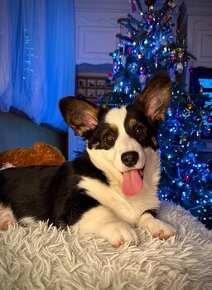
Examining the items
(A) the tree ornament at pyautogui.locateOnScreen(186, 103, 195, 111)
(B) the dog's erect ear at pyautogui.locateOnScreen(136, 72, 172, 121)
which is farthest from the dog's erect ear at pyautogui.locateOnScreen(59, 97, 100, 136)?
(A) the tree ornament at pyautogui.locateOnScreen(186, 103, 195, 111)

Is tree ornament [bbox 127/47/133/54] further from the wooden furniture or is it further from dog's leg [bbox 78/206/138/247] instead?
the wooden furniture

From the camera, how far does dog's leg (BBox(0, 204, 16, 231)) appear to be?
3.80ft

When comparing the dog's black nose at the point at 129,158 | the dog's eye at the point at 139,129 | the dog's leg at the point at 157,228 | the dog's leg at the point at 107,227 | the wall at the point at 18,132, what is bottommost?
the wall at the point at 18,132

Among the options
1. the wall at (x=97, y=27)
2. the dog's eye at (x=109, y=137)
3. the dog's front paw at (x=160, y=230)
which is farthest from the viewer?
the wall at (x=97, y=27)

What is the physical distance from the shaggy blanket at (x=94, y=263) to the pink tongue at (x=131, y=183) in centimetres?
24

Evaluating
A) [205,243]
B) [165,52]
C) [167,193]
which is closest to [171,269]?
[205,243]

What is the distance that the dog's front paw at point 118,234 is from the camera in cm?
93

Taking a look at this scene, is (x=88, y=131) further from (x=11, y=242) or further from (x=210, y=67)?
(x=210, y=67)

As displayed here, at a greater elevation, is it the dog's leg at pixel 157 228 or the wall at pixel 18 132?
the dog's leg at pixel 157 228

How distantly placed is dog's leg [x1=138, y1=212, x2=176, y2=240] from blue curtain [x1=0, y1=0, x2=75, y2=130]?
1408mm

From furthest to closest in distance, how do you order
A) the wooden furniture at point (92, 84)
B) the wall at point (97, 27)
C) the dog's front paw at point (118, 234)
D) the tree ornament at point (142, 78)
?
the wooden furniture at point (92, 84) → the wall at point (97, 27) → the tree ornament at point (142, 78) → the dog's front paw at point (118, 234)

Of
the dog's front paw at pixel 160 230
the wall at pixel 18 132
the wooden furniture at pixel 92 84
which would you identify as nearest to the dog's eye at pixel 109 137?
the dog's front paw at pixel 160 230

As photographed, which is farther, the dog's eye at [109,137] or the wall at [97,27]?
the wall at [97,27]

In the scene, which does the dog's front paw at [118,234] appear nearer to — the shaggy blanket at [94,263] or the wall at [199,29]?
the shaggy blanket at [94,263]
